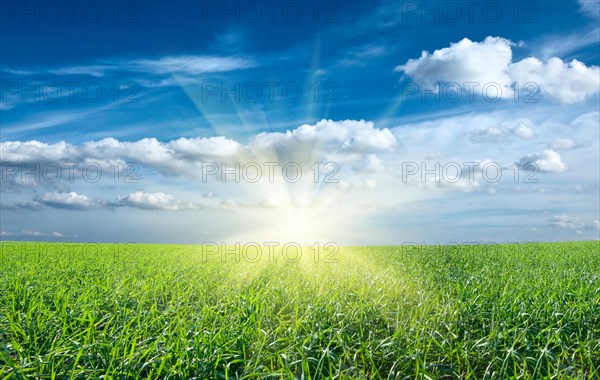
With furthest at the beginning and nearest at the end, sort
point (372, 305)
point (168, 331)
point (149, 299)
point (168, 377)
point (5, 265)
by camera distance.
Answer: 1. point (5, 265)
2. point (149, 299)
3. point (372, 305)
4. point (168, 331)
5. point (168, 377)

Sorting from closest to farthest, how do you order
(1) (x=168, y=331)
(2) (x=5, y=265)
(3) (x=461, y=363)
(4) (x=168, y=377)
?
(4) (x=168, y=377) < (3) (x=461, y=363) < (1) (x=168, y=331) < (2) (x=5, y=265)

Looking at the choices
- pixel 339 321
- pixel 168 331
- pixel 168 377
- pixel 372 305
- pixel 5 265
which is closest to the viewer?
pixel 168 377

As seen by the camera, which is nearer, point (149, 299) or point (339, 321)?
point (339, 321)

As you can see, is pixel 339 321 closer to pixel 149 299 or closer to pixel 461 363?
pixel 461 363

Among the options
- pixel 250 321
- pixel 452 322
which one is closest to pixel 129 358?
pixel 250 321

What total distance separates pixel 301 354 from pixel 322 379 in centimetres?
30

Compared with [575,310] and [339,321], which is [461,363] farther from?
[575,310]

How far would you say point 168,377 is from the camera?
12.6 feet

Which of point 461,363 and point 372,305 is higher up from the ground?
point 372,305

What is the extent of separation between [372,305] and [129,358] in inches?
119

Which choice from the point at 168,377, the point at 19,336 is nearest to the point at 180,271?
the point at 19,336

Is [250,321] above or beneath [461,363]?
above

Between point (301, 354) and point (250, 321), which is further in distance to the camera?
point (250, 321)

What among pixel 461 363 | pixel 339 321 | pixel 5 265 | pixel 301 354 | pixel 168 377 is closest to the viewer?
pixel 168 377
